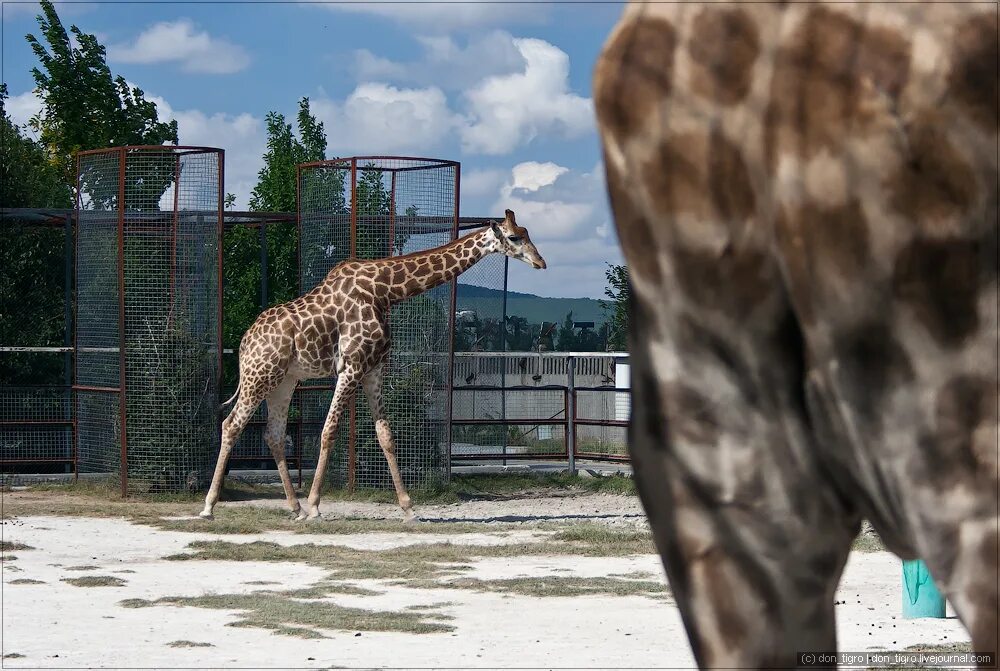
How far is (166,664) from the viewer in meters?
5.04

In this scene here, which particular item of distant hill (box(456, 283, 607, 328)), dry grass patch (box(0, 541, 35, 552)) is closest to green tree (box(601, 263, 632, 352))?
distant hill (box(456, 283, 607, 328))

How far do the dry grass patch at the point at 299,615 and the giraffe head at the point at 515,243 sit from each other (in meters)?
4.53

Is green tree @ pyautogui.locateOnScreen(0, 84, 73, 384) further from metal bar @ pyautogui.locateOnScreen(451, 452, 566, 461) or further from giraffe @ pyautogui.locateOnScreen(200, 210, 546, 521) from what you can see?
metal bar @ pyautogui.locateOnScreen(451, 452, 566, 461)

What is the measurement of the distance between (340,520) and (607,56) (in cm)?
936

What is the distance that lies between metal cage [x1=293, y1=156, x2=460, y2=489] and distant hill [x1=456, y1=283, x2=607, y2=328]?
0.65 meters

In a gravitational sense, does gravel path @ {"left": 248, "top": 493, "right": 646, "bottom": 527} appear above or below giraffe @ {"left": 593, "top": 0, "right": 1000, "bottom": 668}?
below

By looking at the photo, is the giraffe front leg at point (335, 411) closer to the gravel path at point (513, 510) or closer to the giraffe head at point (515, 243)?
the gravel path at point (513, 510)

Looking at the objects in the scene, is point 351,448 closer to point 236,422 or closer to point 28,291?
point 236,422

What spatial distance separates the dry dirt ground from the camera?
530 cm

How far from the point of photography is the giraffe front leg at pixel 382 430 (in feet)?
33.4

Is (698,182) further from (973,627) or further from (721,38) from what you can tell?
(973,627)

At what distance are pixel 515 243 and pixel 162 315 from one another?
10.5 feet

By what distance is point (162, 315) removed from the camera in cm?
1134

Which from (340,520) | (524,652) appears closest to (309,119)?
(340,520)
